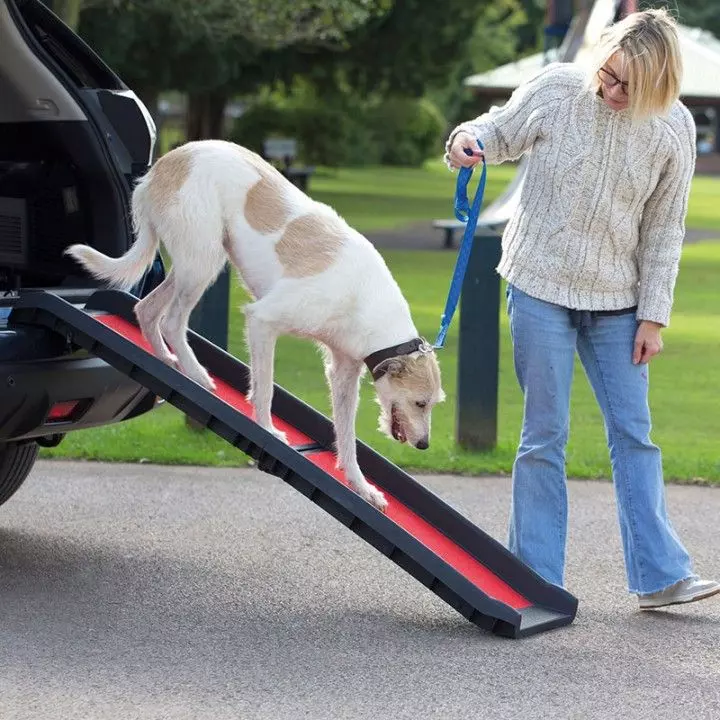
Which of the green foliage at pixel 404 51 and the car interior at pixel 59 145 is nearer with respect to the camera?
the car interior at pixel 59 145

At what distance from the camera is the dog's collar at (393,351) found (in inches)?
226

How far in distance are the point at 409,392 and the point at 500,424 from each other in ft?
15.2

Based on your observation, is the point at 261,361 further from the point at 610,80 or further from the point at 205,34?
the point at 205,34

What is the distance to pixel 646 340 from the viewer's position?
19.5 feet

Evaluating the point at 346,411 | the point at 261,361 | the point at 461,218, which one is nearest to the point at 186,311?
the point at 261,361

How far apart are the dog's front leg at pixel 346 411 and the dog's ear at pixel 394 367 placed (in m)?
0.33

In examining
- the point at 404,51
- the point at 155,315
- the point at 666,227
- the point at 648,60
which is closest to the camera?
the point at 648,60

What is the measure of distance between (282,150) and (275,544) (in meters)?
26.3

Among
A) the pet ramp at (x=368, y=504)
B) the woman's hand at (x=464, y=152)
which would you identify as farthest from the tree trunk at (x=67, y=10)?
the woman's hand at (x=464, y=152)

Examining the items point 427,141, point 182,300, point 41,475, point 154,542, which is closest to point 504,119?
point 182,300

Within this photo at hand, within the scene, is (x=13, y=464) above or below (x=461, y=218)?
below

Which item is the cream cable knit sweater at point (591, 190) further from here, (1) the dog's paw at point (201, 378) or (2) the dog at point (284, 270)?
(1) the dog's paw at point (201, 378)

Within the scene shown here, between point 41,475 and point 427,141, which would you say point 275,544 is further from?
point 427,141

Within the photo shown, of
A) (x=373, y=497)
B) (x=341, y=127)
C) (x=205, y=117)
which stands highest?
(x=373, y=497)
